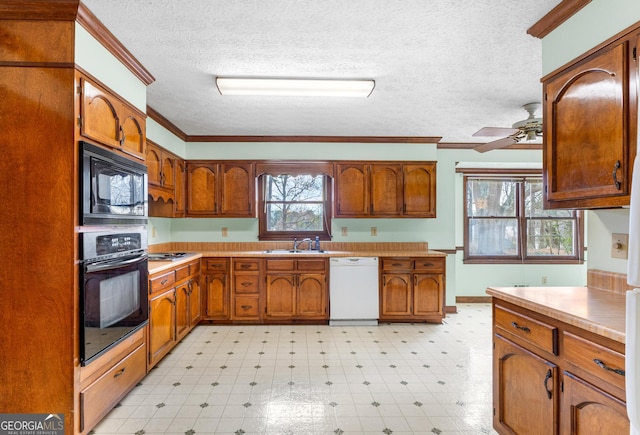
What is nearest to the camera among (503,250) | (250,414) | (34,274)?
(34,274)

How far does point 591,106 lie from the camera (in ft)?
5.37

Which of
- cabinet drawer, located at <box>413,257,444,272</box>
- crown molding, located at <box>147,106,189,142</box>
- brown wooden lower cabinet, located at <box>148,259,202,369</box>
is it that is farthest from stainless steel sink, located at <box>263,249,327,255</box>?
crown molding, located at <box>147,106,189,142</box>

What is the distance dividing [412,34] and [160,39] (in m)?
1.60

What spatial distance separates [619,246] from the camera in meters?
1.86

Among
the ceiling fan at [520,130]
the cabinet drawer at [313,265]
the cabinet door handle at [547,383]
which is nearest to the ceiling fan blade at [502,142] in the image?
the ceiling fan at [520,130]

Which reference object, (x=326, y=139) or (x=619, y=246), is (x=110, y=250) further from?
(x=326, y=139)

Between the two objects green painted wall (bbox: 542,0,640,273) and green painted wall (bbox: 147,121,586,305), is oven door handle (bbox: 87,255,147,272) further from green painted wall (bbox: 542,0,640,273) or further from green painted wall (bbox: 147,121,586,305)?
green painted wall (bbox: 542,0,640,273)

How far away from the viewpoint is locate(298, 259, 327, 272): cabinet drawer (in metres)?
4.20

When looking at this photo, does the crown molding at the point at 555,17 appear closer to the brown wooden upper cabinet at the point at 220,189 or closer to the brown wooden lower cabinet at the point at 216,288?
the brown wooden upper cabinet at the point at 220,189

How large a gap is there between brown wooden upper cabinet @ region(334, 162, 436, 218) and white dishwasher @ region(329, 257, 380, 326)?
2.31ft

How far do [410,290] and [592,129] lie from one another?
2948 mm

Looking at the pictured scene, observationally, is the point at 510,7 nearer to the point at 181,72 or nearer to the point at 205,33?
the point at 205,33

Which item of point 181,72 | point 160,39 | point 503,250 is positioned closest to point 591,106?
point 160,39

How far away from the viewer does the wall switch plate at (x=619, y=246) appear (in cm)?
183
